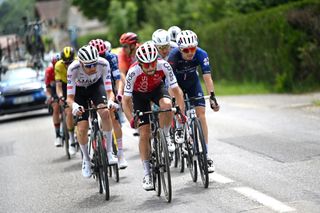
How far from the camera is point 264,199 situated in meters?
8.64

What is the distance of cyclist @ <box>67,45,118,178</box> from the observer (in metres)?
10.5

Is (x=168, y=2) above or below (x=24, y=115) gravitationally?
above

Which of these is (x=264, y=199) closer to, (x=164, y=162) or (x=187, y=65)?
(x=164, y=162)

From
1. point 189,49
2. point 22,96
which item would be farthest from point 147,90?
point 22,96

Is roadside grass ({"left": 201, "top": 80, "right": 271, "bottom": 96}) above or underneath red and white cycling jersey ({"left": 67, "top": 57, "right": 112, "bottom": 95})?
underneath

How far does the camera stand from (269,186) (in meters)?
9.41

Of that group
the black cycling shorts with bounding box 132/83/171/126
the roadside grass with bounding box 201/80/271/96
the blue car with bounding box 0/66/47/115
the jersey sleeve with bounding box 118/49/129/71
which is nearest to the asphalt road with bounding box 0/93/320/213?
the black cycling shorts with bounding box 132/83/171/126

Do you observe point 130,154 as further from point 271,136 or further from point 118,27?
point 118,27

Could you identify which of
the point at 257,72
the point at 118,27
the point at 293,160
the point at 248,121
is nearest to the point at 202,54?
the point at 293,160

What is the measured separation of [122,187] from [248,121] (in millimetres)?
6770

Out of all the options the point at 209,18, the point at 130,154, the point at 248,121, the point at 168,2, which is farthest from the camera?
the point at 168,2

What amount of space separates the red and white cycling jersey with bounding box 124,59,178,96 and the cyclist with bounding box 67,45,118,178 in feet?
2.01

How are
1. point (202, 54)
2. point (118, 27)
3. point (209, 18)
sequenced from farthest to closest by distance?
point (118, 27) → point (209, 18) → point (202, 54)

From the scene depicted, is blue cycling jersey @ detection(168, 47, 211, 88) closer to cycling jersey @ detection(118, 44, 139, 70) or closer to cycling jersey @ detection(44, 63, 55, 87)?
cycling jersey @ detection(118, 44, 139, 70)
